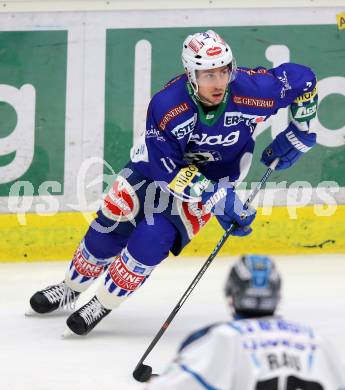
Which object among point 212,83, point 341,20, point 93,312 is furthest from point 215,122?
point 341,20

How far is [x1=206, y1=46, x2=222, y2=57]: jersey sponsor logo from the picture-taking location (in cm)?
439

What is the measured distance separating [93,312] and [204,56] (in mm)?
1019

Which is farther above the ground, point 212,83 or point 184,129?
point 212,83

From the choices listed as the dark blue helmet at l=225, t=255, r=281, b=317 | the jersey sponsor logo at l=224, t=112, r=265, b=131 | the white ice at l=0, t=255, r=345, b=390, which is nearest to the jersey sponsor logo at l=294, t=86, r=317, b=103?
the jersey sponsor logo at l=224, t=112, r=265, b=131

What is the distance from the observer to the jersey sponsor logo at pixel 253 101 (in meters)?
4.50

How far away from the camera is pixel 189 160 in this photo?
4.60m

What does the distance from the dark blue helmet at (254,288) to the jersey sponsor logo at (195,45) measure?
6.46ft

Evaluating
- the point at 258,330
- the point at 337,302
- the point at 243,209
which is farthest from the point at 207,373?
the point at 337,302

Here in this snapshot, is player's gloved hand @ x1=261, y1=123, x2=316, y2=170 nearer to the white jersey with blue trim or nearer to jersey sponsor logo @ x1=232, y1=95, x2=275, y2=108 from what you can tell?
jersey sponsor logo @ x1=232, y1=95, x2=275, y2=108

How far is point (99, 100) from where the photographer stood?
5.87m

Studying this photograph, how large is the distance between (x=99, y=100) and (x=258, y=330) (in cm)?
350

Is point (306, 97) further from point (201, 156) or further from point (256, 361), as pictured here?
point (256, 361)

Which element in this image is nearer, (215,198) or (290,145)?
(215,198)

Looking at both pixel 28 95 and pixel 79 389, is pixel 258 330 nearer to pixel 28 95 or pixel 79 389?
pixel 79 389
